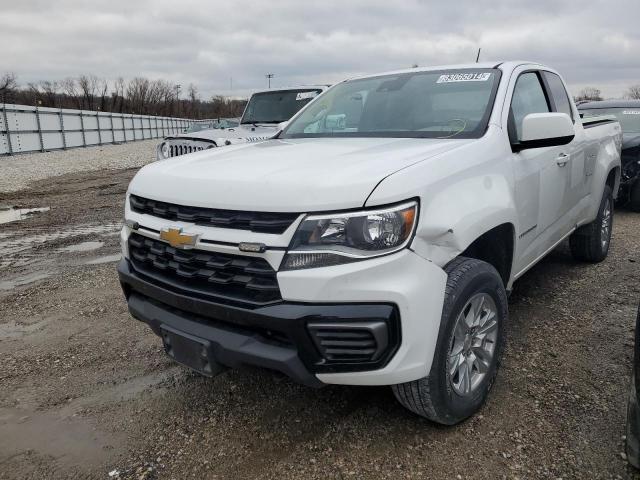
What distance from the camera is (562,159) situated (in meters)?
3.60

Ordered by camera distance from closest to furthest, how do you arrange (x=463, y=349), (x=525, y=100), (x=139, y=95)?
(x=463, y=349) < (x=525, y=100) < (x=139, y=95)

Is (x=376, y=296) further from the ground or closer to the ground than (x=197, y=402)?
further from the ground

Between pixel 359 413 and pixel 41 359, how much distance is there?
88.4 inches

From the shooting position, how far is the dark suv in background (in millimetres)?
7708

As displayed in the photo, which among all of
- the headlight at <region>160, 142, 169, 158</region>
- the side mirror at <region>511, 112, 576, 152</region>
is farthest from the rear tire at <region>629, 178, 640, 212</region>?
the headlight at <region>160, 142, 169, 158</region>

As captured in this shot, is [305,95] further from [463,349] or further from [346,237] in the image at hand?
[346,237]

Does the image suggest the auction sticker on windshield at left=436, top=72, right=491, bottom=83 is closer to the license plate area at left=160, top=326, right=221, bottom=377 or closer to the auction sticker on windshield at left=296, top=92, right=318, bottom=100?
the license plate area at left=160, top=326, right=221, bottom=377

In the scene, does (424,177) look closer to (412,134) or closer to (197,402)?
(412,134)

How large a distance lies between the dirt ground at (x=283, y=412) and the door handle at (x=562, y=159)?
3.83 feet

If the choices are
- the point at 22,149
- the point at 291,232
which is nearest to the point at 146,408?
the point at 291,232

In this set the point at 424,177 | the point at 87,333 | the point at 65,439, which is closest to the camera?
the point at 424,177

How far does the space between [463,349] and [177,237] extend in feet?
4.83

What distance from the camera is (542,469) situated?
227cm

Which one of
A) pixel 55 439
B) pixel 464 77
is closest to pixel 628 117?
pixel 464 77
